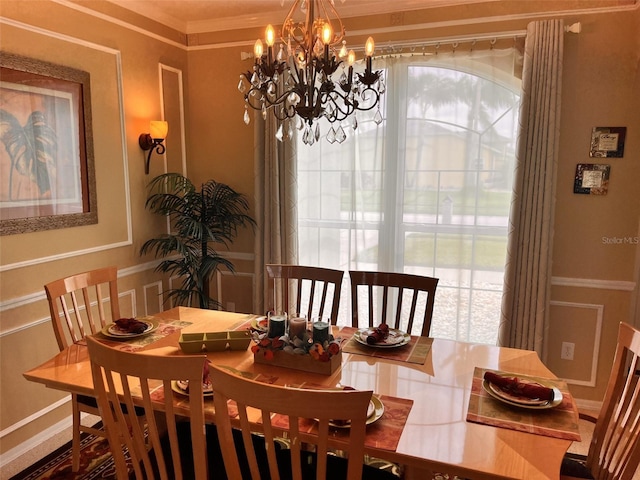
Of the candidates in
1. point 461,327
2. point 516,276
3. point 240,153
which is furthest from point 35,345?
point 516,276

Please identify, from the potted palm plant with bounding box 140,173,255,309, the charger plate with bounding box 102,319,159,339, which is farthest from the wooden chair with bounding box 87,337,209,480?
the potted palm plant with bounding box 140,173,255,309

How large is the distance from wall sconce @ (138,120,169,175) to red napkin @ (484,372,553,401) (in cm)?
274

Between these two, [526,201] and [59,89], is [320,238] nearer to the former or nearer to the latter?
[526,201]

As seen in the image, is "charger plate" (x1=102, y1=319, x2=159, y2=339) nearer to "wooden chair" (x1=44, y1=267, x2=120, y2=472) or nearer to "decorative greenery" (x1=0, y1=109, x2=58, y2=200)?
"wooden chair" (x1=44, y1=267, x2=120, y2=472)

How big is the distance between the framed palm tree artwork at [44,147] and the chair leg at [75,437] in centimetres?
99

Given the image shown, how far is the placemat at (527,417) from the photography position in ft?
4.63

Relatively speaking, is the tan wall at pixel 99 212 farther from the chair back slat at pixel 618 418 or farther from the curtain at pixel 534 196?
the chair back slat at pixel 618 418

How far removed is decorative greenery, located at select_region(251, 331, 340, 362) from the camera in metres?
1.75

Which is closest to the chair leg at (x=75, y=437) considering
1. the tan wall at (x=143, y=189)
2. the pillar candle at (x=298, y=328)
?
the tan wall at (x=143, y=189)

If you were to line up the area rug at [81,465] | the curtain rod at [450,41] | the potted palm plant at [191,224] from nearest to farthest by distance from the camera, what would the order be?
the area rug at [81,465] → the curtain rod at [450,41] → the potted palm plant at [191,224]

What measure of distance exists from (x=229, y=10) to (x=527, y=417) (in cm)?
327

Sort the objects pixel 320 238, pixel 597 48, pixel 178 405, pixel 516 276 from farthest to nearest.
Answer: pixel 320 238, pixel 516 276, pixel 597 48, pixel 178 405

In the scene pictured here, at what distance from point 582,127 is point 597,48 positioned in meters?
0.48

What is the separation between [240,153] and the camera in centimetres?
375
